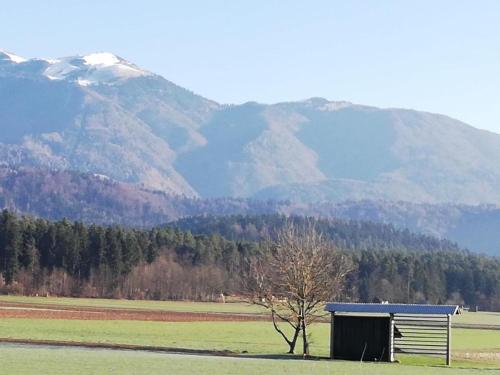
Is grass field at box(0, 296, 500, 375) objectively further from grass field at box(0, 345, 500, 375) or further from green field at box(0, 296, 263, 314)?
green field at box(0, 296, 263, 314)

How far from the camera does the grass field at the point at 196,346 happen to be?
50.6m

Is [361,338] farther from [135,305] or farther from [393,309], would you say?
[135,305]

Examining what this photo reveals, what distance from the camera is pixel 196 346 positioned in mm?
71062

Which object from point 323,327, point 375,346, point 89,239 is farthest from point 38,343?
point 89,239

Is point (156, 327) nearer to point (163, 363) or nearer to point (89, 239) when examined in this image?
point (163, 363)

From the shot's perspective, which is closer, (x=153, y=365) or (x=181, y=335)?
(x=153, y=365)

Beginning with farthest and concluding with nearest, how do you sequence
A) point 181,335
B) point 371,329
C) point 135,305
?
point 135,305 < point 181,335 < point 371,329

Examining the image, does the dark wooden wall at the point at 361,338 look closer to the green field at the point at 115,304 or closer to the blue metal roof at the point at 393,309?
the blue metal roof at the point at 393,309

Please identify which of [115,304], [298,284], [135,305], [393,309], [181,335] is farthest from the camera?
[135,305]

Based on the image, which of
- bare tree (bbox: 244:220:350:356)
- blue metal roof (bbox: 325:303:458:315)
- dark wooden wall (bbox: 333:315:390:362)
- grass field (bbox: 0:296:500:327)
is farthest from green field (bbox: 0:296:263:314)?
dark wooden wall (bbox: 333:315:390:362)

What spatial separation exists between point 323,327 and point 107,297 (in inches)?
2597

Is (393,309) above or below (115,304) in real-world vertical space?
above

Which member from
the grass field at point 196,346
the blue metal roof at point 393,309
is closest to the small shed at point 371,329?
the blue metal roof at point 393,309

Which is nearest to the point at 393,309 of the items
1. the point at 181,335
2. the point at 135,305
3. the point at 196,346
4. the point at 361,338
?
the point at 361,338
